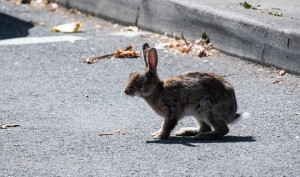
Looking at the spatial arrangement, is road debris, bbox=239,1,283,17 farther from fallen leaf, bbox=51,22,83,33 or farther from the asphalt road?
fallen leaf, bbox=51,22,83,33

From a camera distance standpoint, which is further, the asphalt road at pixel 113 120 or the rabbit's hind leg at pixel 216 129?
the rabbit's hind leg at pixel 216 129

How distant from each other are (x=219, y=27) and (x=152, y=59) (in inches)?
113

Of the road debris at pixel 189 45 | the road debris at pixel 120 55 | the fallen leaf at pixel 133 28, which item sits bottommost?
the fallen leaf at pixel 133 28

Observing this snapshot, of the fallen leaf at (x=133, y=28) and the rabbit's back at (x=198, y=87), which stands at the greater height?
the rabbit's back at (x=198, y=87)

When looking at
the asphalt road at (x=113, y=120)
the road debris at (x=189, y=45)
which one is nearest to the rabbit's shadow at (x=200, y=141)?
the asphalt road at (x=113, y=120)

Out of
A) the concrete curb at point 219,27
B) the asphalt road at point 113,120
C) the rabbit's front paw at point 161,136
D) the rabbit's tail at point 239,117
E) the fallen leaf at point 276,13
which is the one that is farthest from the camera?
the fallen leaf at point 276,13

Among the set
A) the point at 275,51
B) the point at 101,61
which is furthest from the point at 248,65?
the point at 101,61

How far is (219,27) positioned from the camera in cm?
1013

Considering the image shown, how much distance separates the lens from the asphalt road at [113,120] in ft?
21.1

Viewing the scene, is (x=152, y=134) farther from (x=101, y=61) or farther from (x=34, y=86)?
(x=101, y=61)

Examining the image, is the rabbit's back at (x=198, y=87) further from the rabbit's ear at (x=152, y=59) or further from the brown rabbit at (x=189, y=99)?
the rabbit's ear at (x=152, y=59)

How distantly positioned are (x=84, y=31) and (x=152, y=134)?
14.8 feet

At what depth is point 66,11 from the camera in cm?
1288

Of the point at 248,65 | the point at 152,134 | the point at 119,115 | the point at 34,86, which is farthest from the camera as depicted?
the point at 248,65
